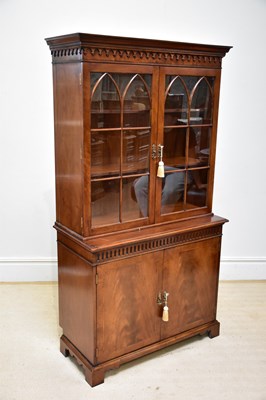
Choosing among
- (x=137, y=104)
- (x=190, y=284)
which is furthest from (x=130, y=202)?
(x=190, y=284)

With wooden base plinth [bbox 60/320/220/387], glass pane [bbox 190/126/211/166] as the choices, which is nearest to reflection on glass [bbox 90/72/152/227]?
glass pane [bbox 190/126/211/166]

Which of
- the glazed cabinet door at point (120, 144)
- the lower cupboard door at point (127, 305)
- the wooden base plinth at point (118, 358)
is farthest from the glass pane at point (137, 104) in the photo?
the wooden base plinth at point (118, 358)

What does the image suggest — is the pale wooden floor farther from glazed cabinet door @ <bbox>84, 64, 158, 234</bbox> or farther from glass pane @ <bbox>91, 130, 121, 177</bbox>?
glass pane @ <bbox>91, 130, 121, 177</bbox>

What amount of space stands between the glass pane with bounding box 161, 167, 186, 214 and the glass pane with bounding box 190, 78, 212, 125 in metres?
0.30

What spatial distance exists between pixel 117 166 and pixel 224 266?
5.52 ft

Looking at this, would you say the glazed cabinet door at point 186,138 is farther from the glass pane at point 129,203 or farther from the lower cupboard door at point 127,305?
the lower cupboard door at point 127,305

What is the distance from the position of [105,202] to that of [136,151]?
30cm

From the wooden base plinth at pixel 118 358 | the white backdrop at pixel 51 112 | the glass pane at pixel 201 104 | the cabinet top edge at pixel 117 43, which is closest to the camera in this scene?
the cabinet top edge at pixel 117 43

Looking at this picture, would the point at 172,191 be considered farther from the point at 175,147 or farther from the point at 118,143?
the point at 118,143

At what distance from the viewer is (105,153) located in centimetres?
222

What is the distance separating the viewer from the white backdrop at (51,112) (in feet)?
10.1

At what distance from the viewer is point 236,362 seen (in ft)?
8.32

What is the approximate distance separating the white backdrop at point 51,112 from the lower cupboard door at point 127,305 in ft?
3.95

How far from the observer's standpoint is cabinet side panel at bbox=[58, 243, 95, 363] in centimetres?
227
